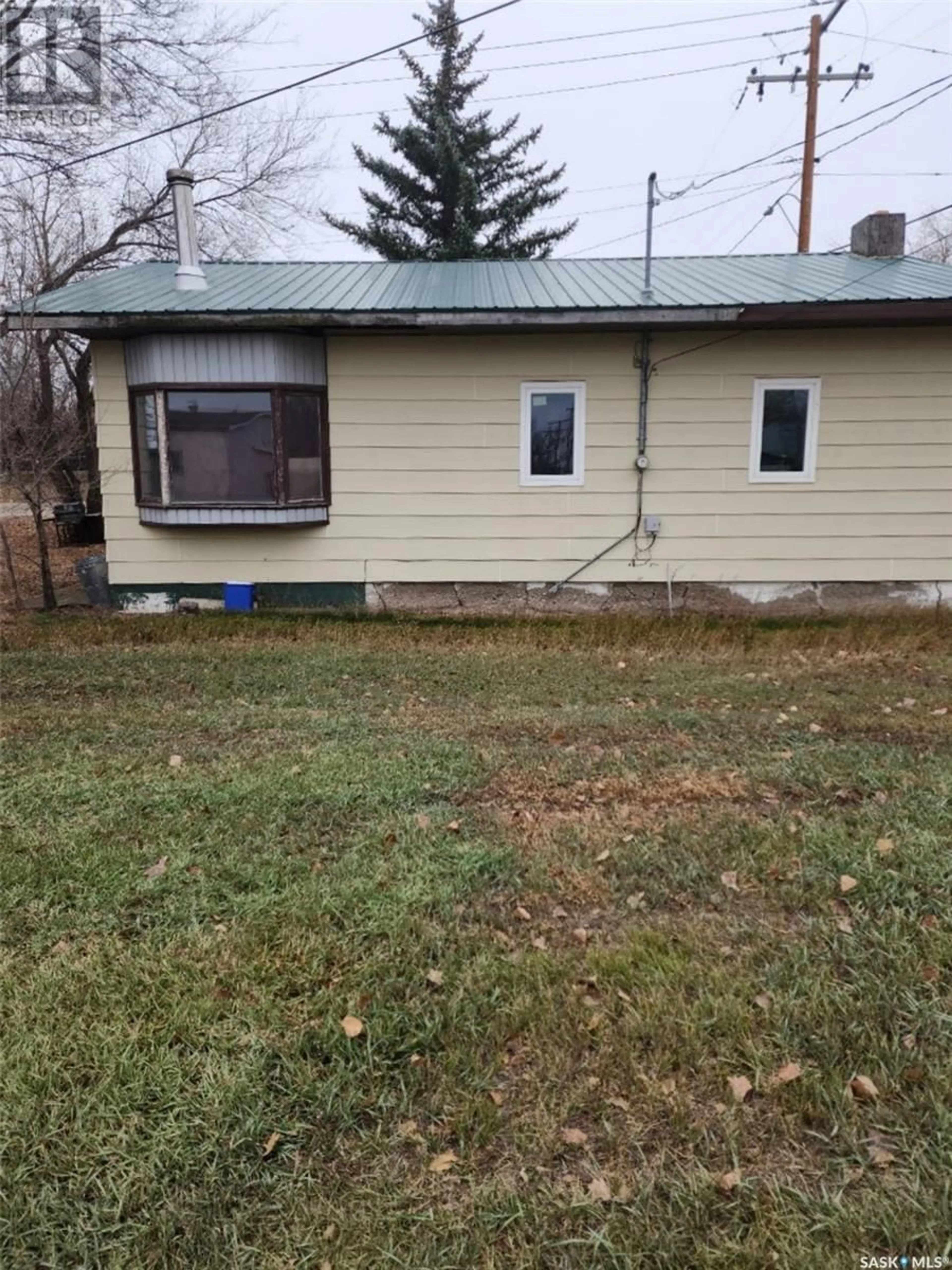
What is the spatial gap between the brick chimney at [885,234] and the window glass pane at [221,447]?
7.22 meters

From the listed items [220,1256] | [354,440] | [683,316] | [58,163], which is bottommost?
[220,1256]

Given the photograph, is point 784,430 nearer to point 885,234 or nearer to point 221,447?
point 885,234

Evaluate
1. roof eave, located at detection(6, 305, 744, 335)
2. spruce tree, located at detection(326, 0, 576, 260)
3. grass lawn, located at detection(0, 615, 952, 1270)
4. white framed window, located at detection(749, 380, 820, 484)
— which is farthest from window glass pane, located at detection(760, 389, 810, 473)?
spruce tree, located at detection(326, 0, 576, 260)

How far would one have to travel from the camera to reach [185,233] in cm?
822

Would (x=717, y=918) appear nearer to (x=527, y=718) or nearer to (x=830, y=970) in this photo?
(x=830, y=970)

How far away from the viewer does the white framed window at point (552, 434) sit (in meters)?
8.17

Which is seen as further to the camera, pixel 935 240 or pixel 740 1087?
pixel 935 240

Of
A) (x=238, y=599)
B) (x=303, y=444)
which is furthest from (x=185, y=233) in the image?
(x=238, y=599)

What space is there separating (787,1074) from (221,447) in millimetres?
7348

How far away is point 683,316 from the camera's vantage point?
24.5ft

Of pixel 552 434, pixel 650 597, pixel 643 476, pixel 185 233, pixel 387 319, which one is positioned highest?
pixel 185 233

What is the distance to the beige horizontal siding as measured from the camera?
8.07 meters

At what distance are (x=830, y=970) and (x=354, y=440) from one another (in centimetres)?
695

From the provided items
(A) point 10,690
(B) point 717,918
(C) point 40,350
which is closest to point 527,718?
(B) point 717,918
